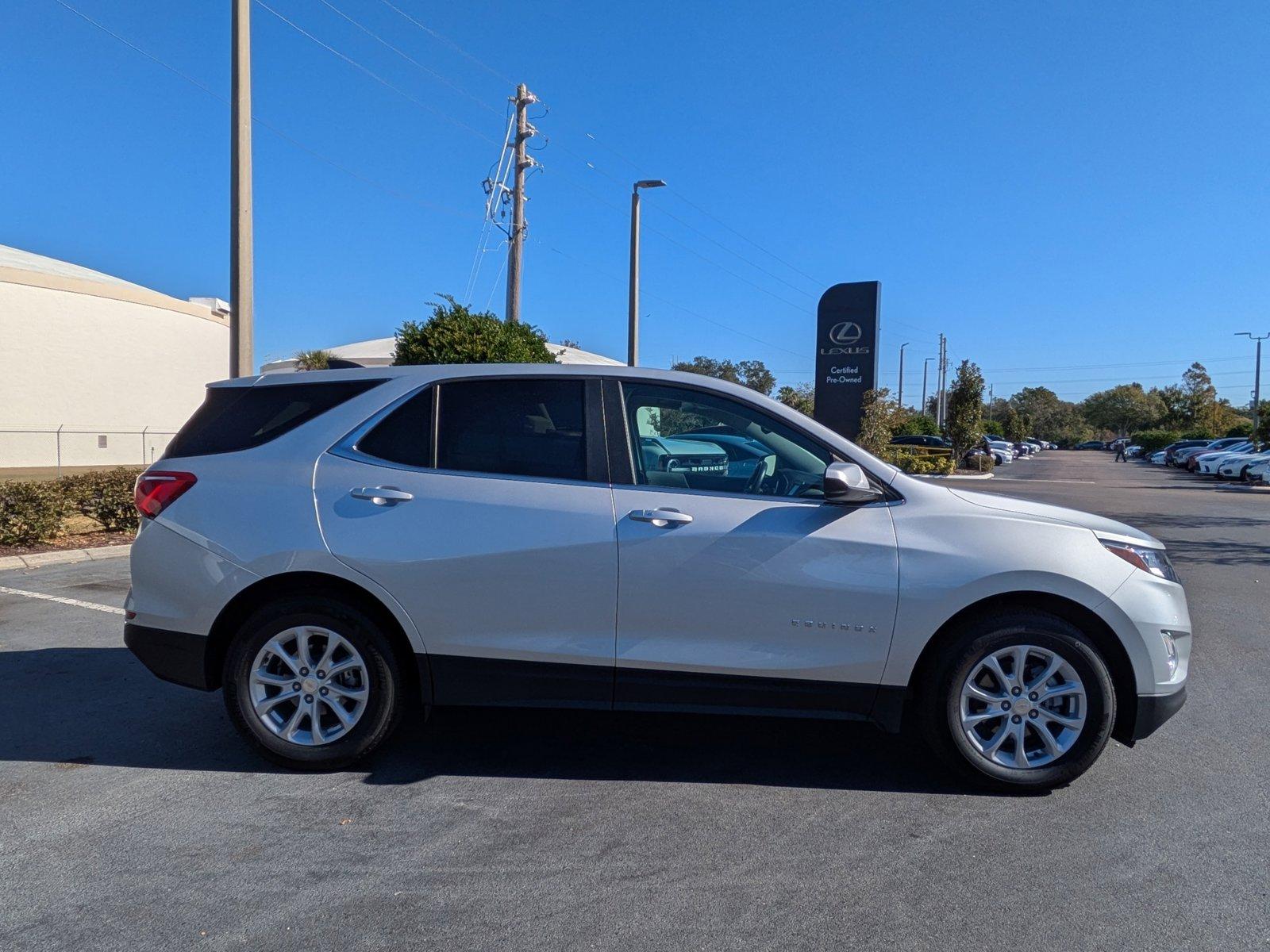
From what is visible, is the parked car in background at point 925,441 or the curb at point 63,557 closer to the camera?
the curb at point 63,557

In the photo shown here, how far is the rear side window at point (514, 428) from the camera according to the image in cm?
418

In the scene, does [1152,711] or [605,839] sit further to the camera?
[1152,711]

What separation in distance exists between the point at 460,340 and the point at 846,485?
963 cm

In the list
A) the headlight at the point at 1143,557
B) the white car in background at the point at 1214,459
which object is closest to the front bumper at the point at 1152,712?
the headlight at the point at 1143,557

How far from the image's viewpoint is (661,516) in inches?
156

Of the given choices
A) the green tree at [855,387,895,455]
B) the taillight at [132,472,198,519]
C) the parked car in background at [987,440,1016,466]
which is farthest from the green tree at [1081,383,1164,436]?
the taillight at [132,472,198,519]

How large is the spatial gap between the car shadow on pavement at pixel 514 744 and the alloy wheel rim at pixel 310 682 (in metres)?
0.25

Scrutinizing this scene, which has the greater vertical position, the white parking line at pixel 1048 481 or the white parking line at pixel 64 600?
the white parking line at pixel 1048 481

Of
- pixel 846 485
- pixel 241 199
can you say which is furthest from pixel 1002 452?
pixel 846 485

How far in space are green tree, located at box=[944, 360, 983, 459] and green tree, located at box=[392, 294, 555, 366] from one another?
31025 millimetres

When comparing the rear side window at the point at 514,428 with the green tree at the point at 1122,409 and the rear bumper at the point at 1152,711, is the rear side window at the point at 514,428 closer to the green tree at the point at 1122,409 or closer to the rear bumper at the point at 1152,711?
the rear bumper at the point at 1152,711

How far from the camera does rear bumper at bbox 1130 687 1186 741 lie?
13.1 ft

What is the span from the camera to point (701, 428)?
171 inches

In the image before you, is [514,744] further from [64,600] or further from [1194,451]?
[1194,451]
